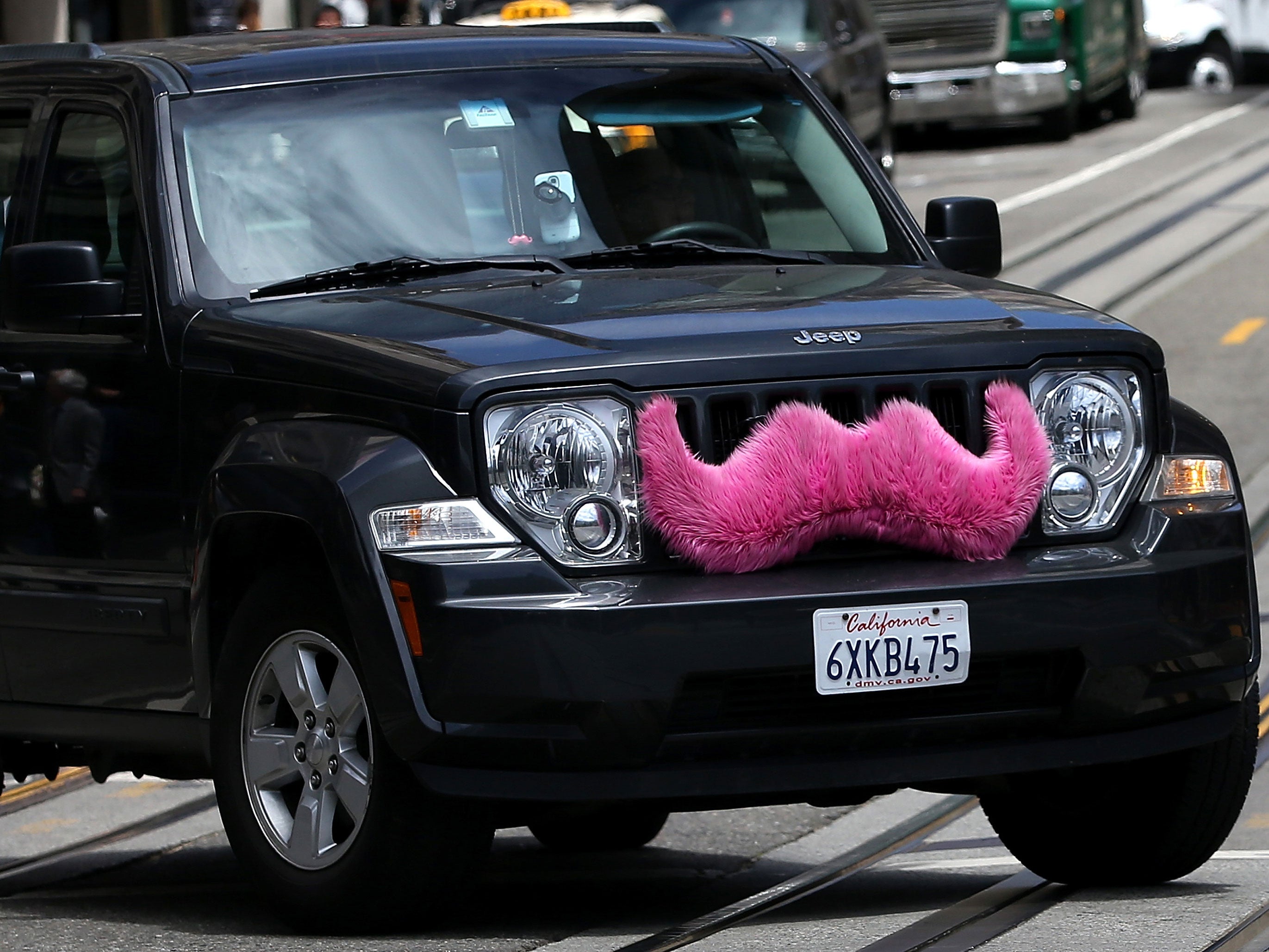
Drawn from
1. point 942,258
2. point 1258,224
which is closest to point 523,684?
point 942,258

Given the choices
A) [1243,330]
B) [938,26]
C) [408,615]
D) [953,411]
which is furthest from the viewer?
[938,26]

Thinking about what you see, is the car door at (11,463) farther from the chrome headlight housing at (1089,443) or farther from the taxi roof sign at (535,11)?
the taxi roof sign at (535,11)

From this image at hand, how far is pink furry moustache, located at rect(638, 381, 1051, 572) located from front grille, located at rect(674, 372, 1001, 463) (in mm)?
27

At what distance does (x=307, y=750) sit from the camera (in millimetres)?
5273

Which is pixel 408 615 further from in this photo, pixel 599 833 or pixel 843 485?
pixel 599 833

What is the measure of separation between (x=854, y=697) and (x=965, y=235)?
76.6 inches

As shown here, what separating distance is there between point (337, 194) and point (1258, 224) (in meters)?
13.7

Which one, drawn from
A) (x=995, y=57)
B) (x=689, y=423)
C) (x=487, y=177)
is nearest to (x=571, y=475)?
(x=689, y=423)

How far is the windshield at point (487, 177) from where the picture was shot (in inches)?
233

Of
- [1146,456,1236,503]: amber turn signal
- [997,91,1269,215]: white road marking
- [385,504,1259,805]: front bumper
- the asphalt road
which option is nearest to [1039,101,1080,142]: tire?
[997,91,1269,215]: white road marking

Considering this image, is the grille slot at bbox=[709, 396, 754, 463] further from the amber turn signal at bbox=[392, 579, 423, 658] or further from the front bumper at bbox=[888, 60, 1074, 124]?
the front bumper at bbox=[888, 60, 1074, 124]

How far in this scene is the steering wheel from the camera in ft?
20.4

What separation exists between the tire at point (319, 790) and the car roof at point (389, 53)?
4.75 ft

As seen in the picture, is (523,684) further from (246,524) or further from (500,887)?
(500,887)
